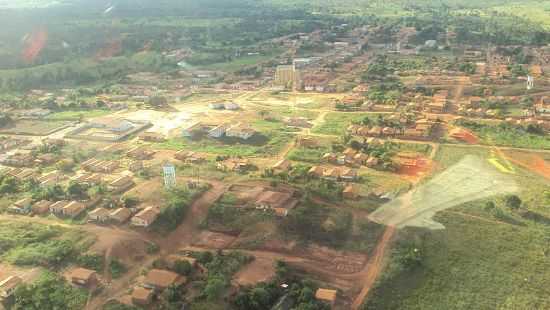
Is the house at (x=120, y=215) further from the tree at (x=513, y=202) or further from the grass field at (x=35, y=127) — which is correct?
the grass field at (x=35, y=127)

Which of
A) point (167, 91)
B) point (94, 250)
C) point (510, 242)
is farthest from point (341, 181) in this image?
A: point (167, 91)

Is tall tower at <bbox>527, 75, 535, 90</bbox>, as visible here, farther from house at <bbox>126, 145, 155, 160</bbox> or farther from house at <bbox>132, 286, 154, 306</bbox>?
house at <bbox>132, 286, 154, 306</bbox>

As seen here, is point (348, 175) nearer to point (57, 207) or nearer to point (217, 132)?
point (217, 132)

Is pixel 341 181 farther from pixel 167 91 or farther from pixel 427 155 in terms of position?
pixel 167 91

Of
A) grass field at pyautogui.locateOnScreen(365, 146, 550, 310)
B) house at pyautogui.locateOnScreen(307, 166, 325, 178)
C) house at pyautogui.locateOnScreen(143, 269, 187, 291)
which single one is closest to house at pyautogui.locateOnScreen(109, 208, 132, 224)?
house at pyautogui.locateOnScreen(143, 269, 187, 291)

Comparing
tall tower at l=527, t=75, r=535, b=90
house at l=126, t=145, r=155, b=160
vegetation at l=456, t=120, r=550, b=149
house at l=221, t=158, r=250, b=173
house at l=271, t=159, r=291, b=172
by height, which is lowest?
house at l=126, t=145, r=155, b=160

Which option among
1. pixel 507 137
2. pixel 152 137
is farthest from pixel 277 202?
pixel 507 137

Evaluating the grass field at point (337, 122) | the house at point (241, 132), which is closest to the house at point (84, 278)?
the house at point (241, 132)
